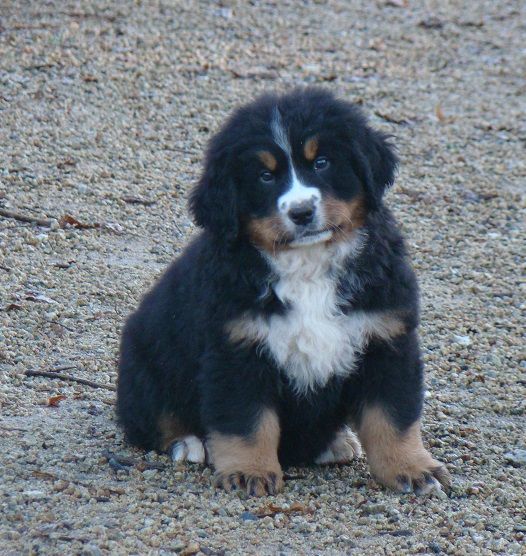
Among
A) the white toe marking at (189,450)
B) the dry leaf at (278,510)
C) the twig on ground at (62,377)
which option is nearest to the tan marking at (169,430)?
the white toe marking at (189,450)

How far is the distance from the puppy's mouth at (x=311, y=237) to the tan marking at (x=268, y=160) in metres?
0.30

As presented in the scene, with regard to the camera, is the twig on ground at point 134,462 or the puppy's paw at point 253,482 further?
the twig on ground at point 134,462

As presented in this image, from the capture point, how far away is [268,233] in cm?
480

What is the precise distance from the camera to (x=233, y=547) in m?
4.37

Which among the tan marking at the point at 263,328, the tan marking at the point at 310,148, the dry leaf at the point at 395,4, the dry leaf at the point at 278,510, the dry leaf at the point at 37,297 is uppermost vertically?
the tan marking at the point at 310,148

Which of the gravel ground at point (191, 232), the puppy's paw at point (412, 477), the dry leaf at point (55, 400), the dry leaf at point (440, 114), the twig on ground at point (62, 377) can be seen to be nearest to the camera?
the gravel ground at point (191, 232)

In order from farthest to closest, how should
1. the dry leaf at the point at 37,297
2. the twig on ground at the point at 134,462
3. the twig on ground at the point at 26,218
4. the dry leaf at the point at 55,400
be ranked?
the twig on ground at the point at 26,218, the dry leaf at the point at 37,297, the dry leaf at the point at 55,400, the twig on ground at the point at 134,462

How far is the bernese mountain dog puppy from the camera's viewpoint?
4789mm

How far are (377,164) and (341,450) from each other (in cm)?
134

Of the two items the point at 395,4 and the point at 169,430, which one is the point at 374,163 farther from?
the point at 395,4

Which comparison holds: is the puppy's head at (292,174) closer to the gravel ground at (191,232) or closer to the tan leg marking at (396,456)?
the tan leg marking at (396,456)

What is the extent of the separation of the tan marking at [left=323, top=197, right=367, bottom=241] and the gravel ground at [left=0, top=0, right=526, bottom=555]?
3.66 feet

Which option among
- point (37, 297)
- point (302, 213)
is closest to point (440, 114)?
point (37, 297)

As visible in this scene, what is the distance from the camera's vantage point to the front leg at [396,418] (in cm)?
491
